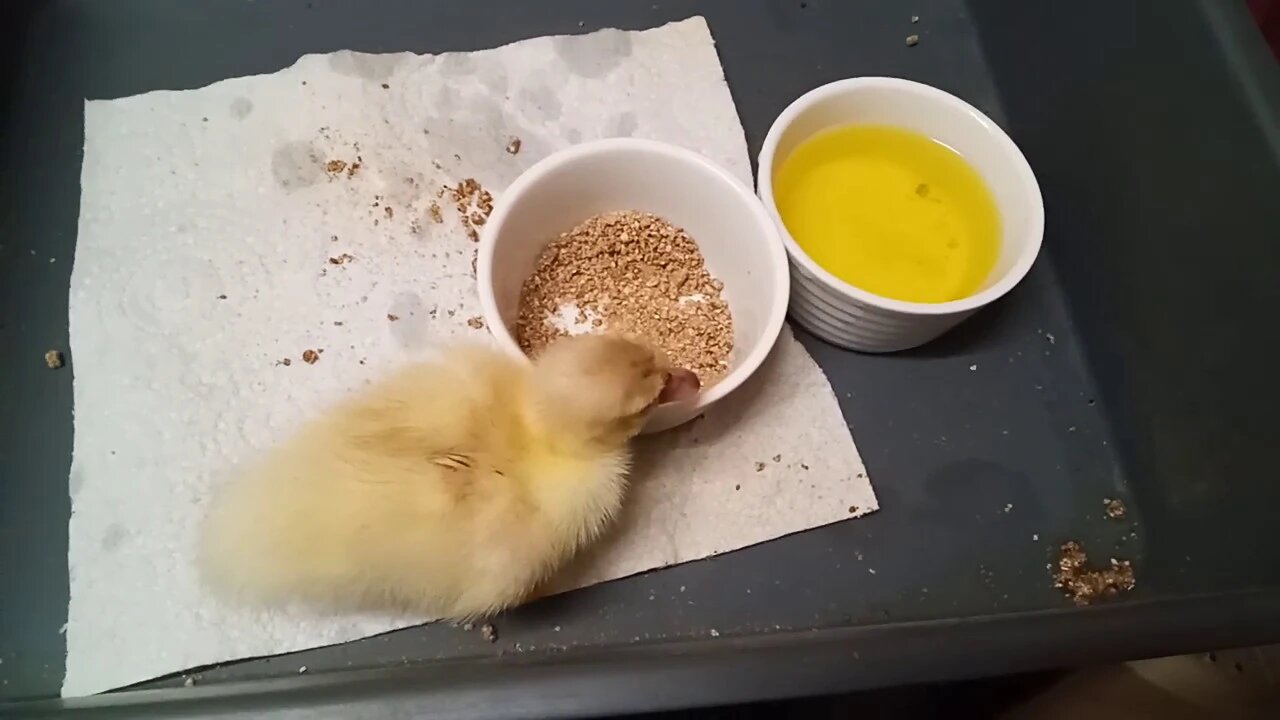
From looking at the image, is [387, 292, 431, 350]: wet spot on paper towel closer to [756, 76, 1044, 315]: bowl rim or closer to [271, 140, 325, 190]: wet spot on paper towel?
[271, 140, 325, 190]: wet spot on paper towel

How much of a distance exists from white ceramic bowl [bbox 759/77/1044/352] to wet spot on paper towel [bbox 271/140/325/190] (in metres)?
0.55

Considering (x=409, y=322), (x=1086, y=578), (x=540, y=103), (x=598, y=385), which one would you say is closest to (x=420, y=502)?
(x=598, y=385)

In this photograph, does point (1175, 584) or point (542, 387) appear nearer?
point (542, 387)

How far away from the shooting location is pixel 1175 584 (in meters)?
1.06

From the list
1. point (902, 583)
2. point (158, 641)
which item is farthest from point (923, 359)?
point (158, 641)

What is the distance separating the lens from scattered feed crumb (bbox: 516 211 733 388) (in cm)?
113

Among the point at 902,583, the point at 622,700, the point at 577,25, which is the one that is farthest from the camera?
the point at 577,25

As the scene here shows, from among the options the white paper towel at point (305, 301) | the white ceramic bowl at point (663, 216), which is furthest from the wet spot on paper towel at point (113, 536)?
the white ceramic bowl at point (663, 216)

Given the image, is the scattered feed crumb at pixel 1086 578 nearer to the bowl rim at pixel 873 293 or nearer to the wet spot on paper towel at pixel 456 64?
the bowl rim at pixel 873 293

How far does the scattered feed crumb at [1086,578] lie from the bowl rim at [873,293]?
1.04 feet

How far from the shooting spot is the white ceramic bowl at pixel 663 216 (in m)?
1.02

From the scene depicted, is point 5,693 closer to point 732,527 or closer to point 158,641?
point 158,641

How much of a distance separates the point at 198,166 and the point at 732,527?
30.9 inches

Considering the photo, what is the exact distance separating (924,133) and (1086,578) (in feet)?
1.84
